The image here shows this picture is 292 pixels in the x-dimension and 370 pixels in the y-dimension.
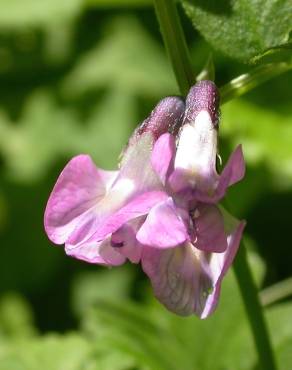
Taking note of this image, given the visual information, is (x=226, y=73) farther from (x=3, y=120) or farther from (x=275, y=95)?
(x=3, y=120)

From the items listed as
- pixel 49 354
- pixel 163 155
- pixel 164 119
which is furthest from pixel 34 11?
pixel 163 155

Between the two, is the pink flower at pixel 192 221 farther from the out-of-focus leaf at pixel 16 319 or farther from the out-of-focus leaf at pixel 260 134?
the out-of-focus leaf at pixel 16 319

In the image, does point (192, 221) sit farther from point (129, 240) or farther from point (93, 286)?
point (93, 286)

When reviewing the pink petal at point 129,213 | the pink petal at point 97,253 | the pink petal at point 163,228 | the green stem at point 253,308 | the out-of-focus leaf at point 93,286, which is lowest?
the out-of-focus leaf at point 93,286

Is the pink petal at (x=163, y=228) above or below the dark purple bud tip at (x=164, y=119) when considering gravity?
below

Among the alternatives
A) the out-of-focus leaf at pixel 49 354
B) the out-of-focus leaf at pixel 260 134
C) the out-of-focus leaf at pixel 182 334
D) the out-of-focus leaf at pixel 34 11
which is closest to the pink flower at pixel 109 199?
the out-of-focus leaf at pixel 182 334

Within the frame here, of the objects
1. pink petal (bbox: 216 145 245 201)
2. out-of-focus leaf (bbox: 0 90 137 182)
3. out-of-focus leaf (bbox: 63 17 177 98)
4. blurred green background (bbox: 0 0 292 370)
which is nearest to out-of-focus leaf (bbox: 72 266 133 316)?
blurred green background (bbox: 0 0 292 370)

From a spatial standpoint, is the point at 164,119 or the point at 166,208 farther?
the point at 164,119
